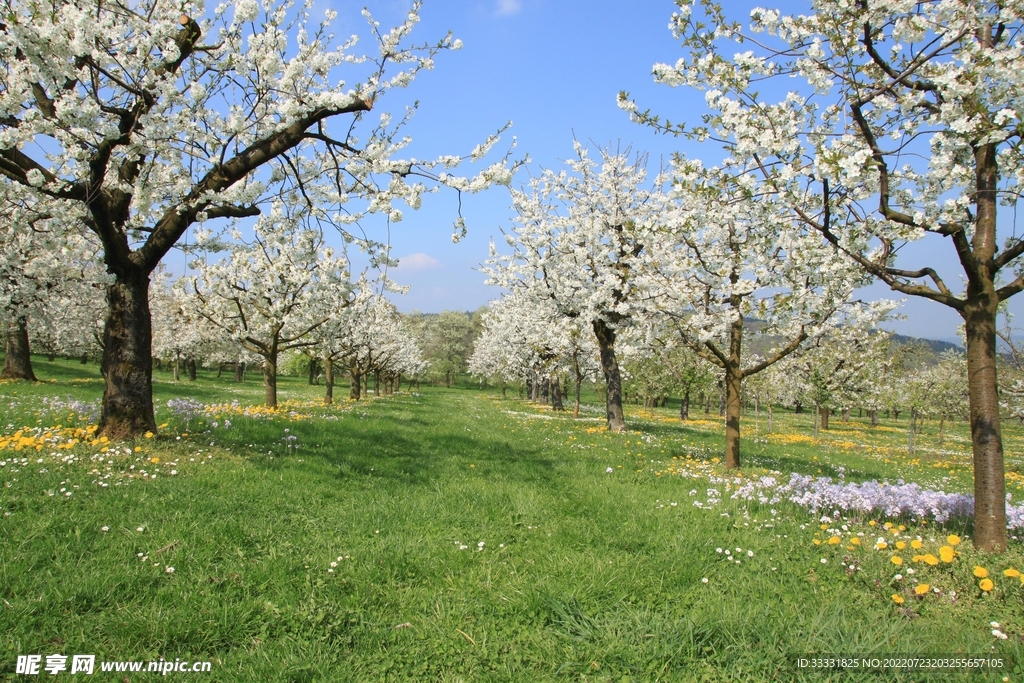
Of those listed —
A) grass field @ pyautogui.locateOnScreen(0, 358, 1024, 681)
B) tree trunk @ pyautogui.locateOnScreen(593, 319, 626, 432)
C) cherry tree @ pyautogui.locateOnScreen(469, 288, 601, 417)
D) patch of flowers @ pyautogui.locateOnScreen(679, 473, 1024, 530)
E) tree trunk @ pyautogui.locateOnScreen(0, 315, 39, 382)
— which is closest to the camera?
grass field @ pyautogui.locateOnScreen(0, 358, 1024, 681)

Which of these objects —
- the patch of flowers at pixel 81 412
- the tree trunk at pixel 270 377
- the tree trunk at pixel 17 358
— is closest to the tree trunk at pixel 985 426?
the patch of flowers at pixel 81 412

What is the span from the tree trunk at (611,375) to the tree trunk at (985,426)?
13.6 m

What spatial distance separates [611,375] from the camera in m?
19.9

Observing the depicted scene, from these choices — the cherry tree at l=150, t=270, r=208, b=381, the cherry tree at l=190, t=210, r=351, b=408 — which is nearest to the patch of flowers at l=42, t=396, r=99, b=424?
the cherry tree at l=190, t=210, r=351, b=408

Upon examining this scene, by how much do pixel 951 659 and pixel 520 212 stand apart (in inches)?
744

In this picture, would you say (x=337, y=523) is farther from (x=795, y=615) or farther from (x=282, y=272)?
(x=282, y=272)

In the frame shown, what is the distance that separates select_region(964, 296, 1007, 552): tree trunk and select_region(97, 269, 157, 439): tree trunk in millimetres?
11040

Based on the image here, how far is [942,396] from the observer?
1190 inches

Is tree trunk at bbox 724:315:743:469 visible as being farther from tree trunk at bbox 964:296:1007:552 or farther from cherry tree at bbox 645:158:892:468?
tree trunk at bbox 964:296:1007:552

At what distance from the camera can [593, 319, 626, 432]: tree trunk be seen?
19.5 metres

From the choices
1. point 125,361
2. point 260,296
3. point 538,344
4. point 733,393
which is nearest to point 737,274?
point 733,393

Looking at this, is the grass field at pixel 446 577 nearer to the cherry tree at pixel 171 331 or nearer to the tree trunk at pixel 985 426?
the tree trunk at pixel 985 426

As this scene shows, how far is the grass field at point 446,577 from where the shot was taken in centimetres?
379

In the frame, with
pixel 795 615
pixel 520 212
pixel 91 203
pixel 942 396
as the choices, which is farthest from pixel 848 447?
pixel 91 203
